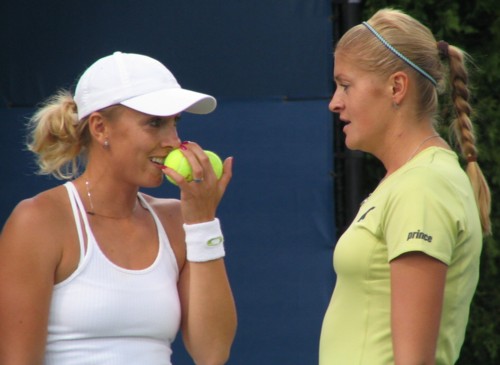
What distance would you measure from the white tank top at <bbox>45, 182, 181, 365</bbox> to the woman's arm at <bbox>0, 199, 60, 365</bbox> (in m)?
0.05

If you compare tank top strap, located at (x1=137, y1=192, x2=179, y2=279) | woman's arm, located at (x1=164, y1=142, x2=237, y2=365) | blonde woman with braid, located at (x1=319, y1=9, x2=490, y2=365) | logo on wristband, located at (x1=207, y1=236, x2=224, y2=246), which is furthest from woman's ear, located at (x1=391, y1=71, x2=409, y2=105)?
tank top strap, located at (x1=137, y1=192, x2=179, y2=279)

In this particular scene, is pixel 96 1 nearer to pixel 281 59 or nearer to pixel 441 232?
pixel 281 59

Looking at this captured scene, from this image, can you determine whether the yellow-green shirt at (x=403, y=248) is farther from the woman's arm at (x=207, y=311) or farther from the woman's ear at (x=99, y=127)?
the woman's ear at (x=99, y=127)

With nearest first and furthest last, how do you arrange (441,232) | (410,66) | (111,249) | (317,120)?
1. (441,232)
2. (410,66)
3. (111,249)
4. (317,120)

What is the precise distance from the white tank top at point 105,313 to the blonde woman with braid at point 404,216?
471 mm

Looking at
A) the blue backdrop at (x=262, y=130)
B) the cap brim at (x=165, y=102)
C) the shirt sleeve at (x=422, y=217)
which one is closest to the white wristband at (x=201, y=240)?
the cap brim at (x=165, y=102)

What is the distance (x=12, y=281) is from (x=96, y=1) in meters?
2.52

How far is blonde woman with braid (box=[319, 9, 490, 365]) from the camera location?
237 cm

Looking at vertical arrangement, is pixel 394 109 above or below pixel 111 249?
above

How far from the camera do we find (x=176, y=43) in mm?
4812

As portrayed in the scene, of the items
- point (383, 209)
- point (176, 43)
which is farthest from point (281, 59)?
point (383, 209)

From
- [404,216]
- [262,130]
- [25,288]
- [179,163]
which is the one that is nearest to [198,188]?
[179,163]

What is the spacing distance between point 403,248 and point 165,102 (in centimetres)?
79

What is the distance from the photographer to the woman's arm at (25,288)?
2.59 metres
